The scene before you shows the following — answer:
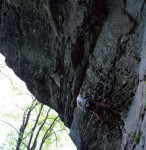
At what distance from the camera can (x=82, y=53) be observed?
845 cm

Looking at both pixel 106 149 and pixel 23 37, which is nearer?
pixel 106 149

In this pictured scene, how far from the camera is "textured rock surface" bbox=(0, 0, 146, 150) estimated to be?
688cm

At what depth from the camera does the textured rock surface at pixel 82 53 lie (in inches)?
271

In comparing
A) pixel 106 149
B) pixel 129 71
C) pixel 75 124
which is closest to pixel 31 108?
pixel 75 124

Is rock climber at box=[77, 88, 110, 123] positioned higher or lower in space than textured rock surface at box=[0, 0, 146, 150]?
lower

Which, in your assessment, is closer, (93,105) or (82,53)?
(93,105)

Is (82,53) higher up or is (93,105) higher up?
(82,53)

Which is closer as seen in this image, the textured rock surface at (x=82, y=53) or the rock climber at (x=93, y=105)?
the textured rock surface at (x=82, y=53)

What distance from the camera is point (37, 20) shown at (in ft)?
32.2

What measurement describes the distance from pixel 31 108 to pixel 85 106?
39.3ft

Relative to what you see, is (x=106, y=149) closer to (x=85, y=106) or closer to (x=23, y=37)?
(x=85, y=106)

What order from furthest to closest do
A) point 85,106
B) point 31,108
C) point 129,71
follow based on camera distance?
point 31,108 → point 85,106 → point 129,71

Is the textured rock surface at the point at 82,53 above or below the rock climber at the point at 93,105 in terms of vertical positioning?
above

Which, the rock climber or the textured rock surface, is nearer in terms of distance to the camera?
the textured rock surface
